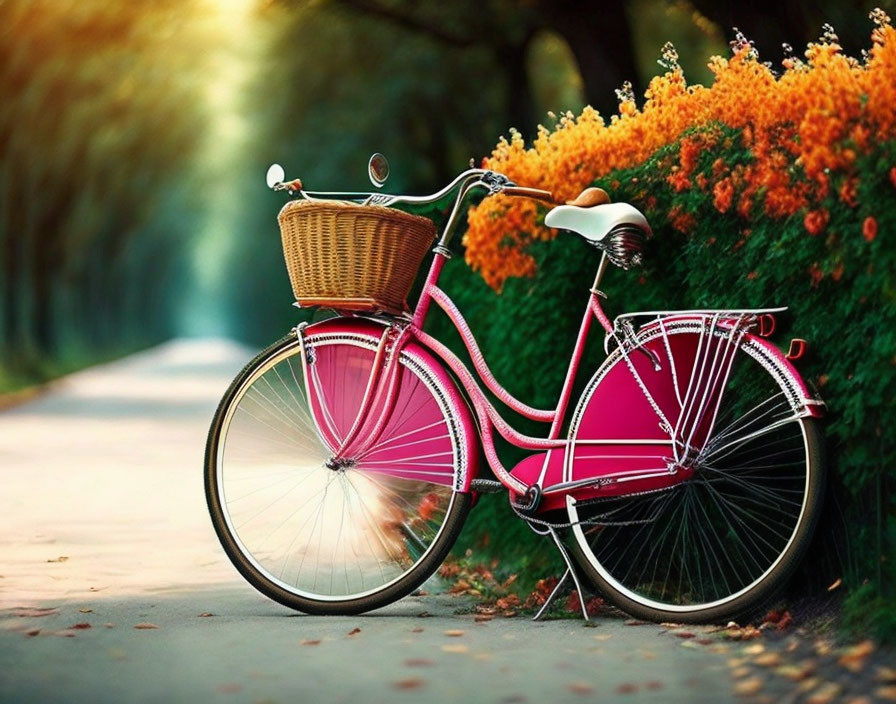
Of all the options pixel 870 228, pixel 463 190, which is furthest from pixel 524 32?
pixel 870 228

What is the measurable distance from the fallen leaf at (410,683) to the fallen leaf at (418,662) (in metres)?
0.19

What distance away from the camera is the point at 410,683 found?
4.19 m

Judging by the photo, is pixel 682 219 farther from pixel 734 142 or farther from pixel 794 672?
pixel 794 672

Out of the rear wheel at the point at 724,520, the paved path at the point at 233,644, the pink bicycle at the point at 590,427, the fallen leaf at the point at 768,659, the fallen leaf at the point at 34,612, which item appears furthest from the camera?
the fallen leaf at the point at 34,612

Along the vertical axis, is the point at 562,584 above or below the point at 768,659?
above

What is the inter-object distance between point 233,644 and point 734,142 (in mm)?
2476

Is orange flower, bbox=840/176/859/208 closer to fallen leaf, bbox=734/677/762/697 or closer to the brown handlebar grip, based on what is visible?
the brown handlebar grip

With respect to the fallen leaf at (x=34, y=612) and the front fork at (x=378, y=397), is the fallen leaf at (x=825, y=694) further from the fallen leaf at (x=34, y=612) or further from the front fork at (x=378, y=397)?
the fallen leaf at (x=34, y=612)

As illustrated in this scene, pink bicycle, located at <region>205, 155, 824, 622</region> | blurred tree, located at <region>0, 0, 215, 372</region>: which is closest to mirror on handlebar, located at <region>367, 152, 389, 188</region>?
pink bicycle, located at <region>205, 155, 824, 622</region>

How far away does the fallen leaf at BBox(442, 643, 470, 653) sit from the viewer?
4668mm

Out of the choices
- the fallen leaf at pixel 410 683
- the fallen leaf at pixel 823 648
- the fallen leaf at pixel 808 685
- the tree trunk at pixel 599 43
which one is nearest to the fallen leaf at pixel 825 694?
the fallen leaf at pixel 808 685

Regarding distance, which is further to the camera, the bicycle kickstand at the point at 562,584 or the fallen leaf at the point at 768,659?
the bicycle kickstand at the point at 562,584

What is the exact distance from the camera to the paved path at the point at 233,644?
4.13 metres

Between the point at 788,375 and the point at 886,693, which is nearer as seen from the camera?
the point at 886,693
